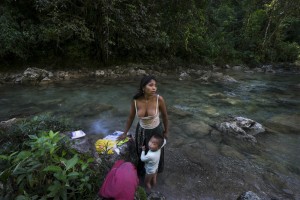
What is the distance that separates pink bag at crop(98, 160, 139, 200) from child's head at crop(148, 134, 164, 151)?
2.23 ft

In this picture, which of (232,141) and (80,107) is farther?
(80,107)

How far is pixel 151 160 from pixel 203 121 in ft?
11.9

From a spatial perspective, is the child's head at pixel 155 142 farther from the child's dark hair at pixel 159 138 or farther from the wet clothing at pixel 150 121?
the wet clothing at pixel 150 121

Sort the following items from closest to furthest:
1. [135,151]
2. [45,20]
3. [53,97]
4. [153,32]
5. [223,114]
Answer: [135,151], [223,114], [53,97], [45,20], [153,32]

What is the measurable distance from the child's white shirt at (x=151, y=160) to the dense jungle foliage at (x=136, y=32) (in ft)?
26.6

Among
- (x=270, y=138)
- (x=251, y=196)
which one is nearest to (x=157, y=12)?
(x=270, y=138)

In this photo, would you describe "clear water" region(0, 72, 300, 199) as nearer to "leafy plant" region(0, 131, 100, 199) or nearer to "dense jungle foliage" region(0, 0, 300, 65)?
"leafy plant" region(0, 131, 100, 199)

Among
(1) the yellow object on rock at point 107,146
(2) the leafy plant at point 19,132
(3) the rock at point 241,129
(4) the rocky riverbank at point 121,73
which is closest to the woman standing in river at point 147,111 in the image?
(1) the yellow object on rock at point 107,146

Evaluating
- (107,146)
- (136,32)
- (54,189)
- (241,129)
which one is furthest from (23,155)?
(136,32)

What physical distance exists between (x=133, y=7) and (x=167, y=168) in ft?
28.5

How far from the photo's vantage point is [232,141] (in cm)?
561

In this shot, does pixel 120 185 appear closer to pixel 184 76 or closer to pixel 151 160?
pixel 151 160

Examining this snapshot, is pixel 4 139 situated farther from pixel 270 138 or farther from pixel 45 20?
pixel 45 20

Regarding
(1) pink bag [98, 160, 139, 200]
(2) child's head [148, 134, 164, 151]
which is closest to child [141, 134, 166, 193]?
(2) child's head [148, 134, 164, 151]
